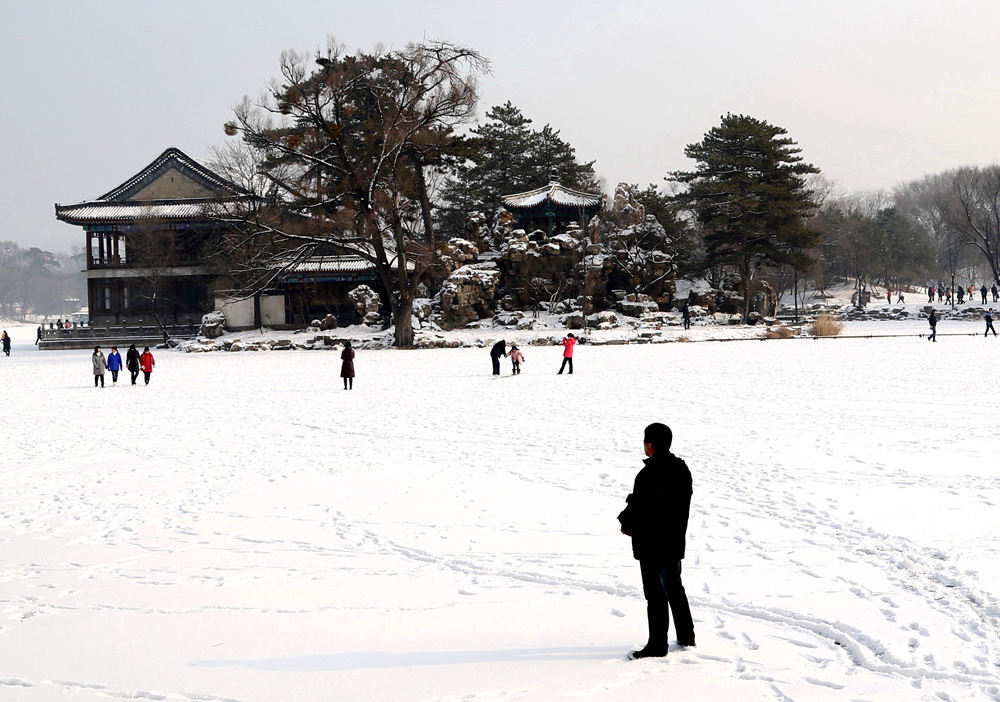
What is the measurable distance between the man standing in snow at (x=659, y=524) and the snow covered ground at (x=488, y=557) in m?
0.25

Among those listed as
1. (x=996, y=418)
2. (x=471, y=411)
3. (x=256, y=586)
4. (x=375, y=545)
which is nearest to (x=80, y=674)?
(x=256, y=586)

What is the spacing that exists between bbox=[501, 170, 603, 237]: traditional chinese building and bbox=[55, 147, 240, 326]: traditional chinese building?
18.3 m

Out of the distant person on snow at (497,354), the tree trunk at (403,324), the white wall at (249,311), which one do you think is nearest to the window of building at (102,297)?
the white wall at (249,311)

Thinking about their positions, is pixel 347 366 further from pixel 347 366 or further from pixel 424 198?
pixel 424 198

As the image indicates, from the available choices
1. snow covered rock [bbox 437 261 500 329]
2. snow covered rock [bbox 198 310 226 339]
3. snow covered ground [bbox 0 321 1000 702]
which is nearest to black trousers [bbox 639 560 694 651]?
snow covered ground [bbox 0 321 1000 702]

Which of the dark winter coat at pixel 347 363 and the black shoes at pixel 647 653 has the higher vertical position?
the dark winter coat at pixel 347 363

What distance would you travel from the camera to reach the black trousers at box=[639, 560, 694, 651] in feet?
14.7

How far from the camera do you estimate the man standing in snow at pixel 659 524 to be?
4.42 meters

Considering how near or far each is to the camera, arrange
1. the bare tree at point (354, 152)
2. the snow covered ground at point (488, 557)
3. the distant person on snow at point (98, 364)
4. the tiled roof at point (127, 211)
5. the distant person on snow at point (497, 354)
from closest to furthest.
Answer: the snow covered ground at point (488, 557), the distant person on snow at point (497, 354), the distant person on snow at point (98, 364), the bare tree at point (354, 152), the tiled roof at point (127, 211)

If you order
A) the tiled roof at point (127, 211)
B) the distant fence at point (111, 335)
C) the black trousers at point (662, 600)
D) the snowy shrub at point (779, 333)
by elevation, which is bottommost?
the black trousers at point (662, 600)

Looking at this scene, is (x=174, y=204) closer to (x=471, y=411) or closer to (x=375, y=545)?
(x=471, y=411)

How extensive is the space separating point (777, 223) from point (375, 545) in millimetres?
45370

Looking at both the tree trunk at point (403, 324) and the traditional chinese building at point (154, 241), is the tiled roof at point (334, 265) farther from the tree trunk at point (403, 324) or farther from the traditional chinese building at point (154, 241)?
the tree trunk at point (403, 324)

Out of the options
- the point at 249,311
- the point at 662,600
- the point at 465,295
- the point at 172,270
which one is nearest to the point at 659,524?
the point at 662,600
